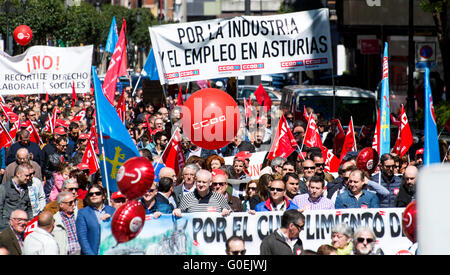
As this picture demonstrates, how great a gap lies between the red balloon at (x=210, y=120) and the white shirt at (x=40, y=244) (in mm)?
3868

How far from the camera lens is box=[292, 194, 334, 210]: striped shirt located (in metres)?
8.24

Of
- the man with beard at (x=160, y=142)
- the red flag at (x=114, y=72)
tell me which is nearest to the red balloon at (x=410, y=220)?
the man with beard at (x=160, y=142)

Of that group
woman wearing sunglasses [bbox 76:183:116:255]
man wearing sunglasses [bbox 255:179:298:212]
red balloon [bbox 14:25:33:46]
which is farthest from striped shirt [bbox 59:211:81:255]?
red balloon [bbox 14:25:33:46]

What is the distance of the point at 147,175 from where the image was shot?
6457 mm

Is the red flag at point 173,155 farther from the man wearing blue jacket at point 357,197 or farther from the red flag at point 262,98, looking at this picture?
the red flag at point 262,98

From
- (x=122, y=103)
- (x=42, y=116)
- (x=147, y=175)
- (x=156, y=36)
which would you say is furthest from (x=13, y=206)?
(x=42, y=116)

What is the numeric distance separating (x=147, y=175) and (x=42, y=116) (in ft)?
40.1

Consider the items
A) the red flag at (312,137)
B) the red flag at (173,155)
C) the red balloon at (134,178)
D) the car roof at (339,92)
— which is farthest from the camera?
the car roof at (339,92)

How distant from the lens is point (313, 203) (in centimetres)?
830

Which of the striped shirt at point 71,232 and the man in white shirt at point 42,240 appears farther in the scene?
the striped shirt at point 71,232

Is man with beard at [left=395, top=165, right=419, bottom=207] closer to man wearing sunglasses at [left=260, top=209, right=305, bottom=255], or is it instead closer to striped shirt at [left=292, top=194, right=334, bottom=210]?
striped shirt at [left=292, top=194, right=334, bottom=210]

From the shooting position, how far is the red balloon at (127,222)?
19.8 feet
